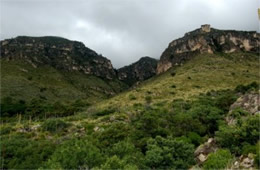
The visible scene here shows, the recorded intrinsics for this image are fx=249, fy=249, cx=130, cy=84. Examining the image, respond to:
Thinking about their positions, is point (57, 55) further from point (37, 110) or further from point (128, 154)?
point (128, 154)

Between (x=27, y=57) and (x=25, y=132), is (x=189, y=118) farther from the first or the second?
(x=27, y=57)

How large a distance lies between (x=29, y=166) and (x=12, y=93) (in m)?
60.3

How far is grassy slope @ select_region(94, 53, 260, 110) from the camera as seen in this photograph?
57312mm

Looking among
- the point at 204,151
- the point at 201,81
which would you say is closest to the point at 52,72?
the point at 201,81

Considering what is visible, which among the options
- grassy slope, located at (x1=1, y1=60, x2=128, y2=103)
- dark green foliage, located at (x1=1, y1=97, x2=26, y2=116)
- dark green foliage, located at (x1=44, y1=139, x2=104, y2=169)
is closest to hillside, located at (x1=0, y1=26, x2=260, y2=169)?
dark green foliage, located at (x1=44, y1=139, x2=104, y2=169)

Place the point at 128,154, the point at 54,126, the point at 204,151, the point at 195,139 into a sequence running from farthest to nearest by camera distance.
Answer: the point at 54,126, the point at 195,139, the point at 204,151, the point at 128,154

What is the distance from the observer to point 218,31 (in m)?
114

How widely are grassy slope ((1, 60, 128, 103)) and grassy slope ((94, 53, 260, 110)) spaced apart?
2861 centimetres

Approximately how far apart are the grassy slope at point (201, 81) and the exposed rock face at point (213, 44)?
34.8 ft

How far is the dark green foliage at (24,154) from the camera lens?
22875mm

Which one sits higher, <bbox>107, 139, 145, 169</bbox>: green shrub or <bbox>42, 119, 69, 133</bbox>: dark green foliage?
<bbox>42, 119, 69, 133</bbox>: dark green foliage

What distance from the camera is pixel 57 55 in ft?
499

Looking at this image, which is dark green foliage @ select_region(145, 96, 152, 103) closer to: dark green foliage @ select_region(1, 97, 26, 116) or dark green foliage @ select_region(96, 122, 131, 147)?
dark green foliage @ select_region(96, 122, 131, 147)

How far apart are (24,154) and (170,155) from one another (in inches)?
581
